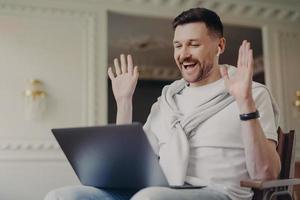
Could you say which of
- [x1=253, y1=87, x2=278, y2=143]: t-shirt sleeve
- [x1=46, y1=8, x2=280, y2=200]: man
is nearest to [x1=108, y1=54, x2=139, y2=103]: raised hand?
[x1=46, y1=8, x2=280, y2=200]: man

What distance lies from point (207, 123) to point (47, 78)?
7.15ft

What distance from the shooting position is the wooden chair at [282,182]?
3.38ft

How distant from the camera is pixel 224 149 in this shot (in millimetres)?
1141

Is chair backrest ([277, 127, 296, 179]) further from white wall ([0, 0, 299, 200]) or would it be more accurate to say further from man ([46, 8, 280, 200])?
white wall ([0, 0, 299, 200])

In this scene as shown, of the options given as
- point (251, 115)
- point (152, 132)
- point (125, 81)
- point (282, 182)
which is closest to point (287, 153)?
point (282, 182)

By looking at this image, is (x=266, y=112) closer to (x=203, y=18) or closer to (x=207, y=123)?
(x=207, y=123)

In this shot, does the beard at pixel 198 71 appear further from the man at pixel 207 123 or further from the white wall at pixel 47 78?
the white wall at pixel 47 78

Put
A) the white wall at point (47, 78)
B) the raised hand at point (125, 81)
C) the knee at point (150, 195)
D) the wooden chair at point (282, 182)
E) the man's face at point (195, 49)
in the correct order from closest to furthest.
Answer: the knee at point (150, 195) < the wooden chair at point (282, 182) < the man's face at point (195, 49) < the raised hand at point (125, 81) < the white wall at point (47, 78)

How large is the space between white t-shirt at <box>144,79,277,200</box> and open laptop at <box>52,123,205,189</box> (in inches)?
5.1

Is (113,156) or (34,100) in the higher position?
(34,100)

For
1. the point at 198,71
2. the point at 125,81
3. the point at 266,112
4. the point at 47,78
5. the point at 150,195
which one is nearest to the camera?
the point at 150,195

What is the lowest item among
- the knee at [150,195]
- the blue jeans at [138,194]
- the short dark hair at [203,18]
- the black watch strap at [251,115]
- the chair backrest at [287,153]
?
the blue jeans at [138,194]

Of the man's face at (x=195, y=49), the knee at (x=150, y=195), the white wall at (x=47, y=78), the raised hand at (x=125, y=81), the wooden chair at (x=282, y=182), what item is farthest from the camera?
the white wall at (x=47, y=78)

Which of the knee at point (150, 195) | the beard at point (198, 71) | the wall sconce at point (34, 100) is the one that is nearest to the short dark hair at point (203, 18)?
the beard at point (198, 71)
